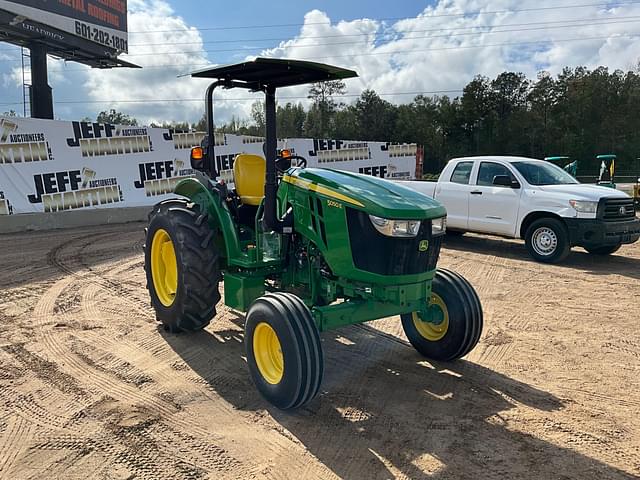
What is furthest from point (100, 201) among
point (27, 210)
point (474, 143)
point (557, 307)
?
point (474, 143)

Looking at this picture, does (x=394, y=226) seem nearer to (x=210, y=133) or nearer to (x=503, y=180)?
(x=210, y=133)

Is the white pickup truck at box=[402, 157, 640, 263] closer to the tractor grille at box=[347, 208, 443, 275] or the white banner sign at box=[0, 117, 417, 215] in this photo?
the tractor grille at box=[347, 208, 443, 275]

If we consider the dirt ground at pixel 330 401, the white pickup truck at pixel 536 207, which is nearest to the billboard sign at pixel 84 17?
the white pickup truck at pixel 536 207

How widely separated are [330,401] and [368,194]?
1488 millimetres

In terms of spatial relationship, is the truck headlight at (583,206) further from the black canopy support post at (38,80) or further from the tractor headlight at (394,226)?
the black canopy support post at (38,80)

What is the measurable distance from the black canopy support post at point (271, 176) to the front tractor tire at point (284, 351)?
0.79 meters

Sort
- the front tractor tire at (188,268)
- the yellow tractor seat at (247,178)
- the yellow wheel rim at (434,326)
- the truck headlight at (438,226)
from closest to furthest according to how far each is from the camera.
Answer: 1. the truck headlight at (438,226)
2. the yellow wheel rim at (434,326)
3. the front tractor tire at (188,268)
4. the yellow tractor seat at (247,178)

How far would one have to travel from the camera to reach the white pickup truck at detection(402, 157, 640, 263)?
892 centimetres

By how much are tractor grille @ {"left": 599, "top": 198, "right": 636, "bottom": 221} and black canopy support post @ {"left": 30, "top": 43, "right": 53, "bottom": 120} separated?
784 inches

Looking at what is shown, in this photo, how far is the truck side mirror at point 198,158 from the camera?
5309 mm

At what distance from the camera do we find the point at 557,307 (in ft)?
21.5

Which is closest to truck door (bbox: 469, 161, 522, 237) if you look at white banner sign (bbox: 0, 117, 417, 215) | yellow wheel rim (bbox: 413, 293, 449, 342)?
yellow wheel rim (bbox: 413, 293, 449, 342)

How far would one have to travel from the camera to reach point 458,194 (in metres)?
10.6

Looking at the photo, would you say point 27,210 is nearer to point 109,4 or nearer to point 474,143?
point 109,4
